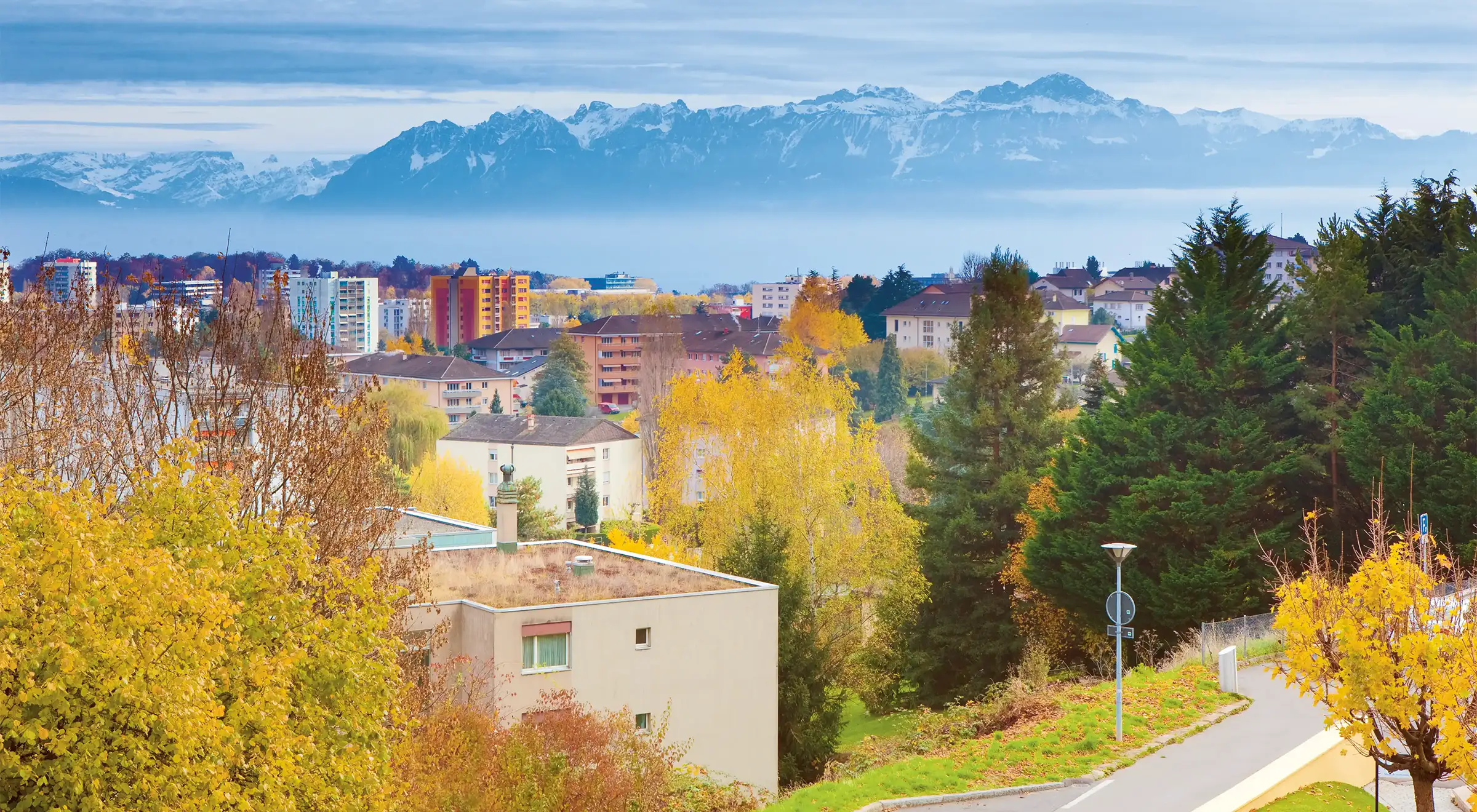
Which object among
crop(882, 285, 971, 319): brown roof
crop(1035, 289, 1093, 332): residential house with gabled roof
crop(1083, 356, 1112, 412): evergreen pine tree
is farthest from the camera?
crop(1035, 289, 1093, 332): residential house with gabled roof

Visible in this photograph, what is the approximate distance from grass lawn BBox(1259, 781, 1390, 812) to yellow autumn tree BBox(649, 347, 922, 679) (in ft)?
48.3


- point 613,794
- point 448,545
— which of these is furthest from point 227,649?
point 448,545

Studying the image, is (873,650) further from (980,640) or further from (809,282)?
(809,282)

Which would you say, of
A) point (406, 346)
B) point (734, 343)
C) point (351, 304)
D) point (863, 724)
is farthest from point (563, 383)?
point (863, 724)

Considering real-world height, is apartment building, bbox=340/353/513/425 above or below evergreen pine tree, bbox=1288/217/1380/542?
below

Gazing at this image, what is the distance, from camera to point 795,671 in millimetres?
27406

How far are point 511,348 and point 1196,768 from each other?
12055 centimetres

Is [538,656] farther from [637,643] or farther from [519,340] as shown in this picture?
[519,340]

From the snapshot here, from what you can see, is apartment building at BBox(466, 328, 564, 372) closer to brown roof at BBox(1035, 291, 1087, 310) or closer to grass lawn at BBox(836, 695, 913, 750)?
brown roof at BBox(1035, 291, 1087, 310)

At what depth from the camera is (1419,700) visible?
14992mm

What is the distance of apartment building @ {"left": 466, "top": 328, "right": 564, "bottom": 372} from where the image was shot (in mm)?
134625

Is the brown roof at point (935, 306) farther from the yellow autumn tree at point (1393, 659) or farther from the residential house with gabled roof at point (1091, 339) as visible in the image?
the yellow autumn tree at point (1393, 659)

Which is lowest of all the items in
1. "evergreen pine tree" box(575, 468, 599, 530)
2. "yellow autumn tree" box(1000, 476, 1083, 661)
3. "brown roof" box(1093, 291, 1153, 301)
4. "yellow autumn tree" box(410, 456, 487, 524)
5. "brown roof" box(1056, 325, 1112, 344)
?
"evergreen pine tree" box(575, 468, 599, 530)

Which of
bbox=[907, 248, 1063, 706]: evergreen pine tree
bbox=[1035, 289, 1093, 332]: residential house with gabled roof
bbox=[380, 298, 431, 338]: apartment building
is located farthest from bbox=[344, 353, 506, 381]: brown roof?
bbox=[907, 248, 1063, 706]: evergreen pine tree
